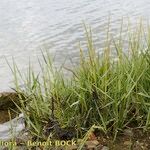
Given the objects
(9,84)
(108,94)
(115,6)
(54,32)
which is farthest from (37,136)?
(115,6)

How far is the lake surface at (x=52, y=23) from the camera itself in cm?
980

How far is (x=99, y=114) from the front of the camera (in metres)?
3.86

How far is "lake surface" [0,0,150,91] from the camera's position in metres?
9.80

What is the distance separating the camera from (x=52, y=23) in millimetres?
13031

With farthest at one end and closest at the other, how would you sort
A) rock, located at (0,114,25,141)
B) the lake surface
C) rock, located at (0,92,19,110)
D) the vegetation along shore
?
the lake surface
rock, located at (0,92,19,110)
rock, located at (0,114,25,141)
the vegetation along shore

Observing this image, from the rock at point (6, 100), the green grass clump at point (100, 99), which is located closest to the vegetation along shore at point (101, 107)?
the green grass clump at point (100, 99)

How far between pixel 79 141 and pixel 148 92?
835 mm

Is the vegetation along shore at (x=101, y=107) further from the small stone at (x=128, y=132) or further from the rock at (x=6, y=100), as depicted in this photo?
the rock at (x=6, y=100)

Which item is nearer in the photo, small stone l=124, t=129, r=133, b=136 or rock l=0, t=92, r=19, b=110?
small stone l=124, t=129, r=133, b=136

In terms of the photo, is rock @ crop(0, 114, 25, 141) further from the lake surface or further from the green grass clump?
the lake surface

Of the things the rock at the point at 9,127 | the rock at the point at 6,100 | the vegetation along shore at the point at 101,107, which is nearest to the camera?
the vegetation along shore at the point at 101,107

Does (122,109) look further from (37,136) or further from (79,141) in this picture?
(37,136)

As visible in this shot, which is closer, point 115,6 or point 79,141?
point 79,141

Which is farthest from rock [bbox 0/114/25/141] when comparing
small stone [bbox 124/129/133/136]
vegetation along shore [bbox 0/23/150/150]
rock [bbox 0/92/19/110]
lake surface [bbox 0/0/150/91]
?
lake surface [bbox 0/0/150/91]
